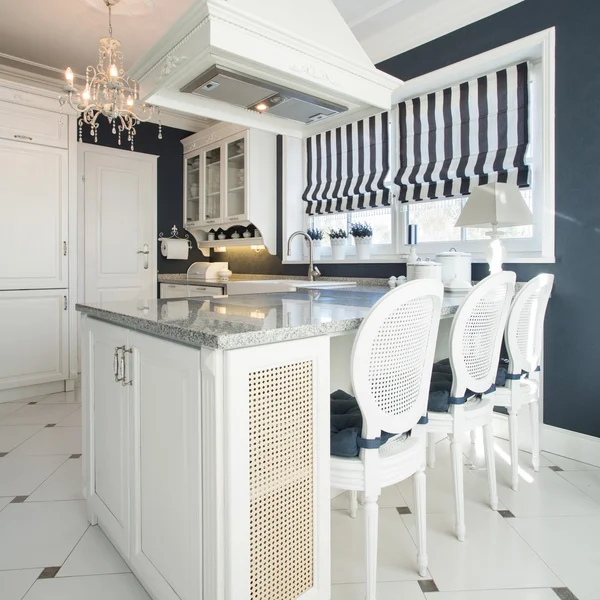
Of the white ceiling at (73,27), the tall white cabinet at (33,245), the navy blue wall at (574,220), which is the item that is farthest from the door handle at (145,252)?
the navy blue wall at (574,220)

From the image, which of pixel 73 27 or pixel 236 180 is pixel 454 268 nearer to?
pixel 236 180

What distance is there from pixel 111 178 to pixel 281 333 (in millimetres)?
4452

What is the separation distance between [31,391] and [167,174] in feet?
9.08

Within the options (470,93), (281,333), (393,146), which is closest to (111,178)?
(393,146)

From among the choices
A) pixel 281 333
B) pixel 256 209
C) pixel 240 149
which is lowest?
pixel 281 333

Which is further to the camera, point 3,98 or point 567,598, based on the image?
point 3,98

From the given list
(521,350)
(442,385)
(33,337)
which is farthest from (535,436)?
(33,337)

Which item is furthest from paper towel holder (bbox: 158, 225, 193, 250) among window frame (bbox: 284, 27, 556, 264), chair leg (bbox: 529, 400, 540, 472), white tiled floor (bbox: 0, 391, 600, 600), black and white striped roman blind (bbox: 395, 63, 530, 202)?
chair leg (bbox: 529, 400, 540, 472)

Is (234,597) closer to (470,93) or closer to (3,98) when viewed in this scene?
(470,93)

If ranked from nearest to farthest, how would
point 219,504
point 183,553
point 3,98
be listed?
point 219,504, point 183,553, point 3,98

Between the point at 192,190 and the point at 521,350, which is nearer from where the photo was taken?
the point at 521,350

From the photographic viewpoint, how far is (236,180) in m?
4.81

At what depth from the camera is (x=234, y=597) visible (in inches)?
45.3

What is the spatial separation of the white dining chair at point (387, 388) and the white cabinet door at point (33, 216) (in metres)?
3.41
